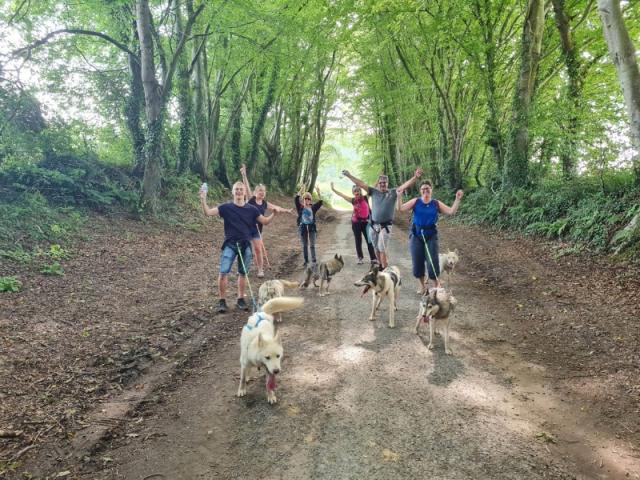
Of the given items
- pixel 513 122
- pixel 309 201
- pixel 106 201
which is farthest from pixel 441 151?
pixel 106 201

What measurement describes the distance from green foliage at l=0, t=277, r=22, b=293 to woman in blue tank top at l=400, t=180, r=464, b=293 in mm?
7367

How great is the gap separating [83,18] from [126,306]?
12.1 meters

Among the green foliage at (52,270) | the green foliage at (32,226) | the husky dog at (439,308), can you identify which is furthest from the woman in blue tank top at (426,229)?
the green foliage at (32,226)

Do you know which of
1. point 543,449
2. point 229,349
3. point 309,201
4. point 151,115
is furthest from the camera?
point 151,115

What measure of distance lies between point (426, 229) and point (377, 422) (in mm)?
4414

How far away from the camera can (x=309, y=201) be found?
1070 cm

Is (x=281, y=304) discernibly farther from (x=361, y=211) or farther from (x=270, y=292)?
(x=361, y=211)

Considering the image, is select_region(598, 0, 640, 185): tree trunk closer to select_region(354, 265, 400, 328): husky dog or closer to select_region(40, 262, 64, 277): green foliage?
select_region(354, 265, 400, 328): husky dog

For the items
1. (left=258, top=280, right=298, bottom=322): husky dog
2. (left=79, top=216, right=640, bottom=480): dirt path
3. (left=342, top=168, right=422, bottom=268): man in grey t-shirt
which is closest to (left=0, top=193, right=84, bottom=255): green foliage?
(left=258, top=280, right=298, bottom=322): husky dog

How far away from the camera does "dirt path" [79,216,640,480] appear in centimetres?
357

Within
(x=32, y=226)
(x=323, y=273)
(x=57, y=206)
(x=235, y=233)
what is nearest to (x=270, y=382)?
(x=235, y=233)

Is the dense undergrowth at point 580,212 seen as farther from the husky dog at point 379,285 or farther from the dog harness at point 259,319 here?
A: the dog harness at point 259,319

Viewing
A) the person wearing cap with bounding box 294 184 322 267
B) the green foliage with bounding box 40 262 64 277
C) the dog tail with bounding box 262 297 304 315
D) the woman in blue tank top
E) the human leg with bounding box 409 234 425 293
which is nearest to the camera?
the dog tail with bounding box 262 297 304 315

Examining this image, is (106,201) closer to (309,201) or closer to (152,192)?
(152,192)
